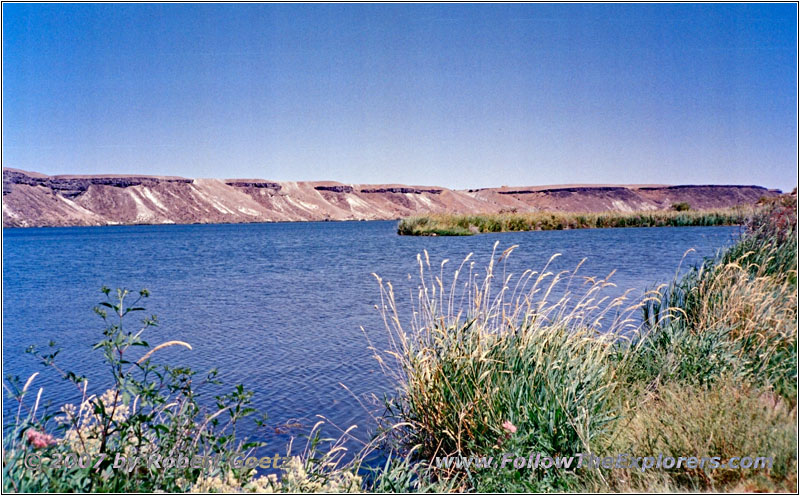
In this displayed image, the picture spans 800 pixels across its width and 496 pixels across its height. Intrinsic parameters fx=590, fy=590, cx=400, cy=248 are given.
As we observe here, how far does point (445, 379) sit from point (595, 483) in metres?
1.30

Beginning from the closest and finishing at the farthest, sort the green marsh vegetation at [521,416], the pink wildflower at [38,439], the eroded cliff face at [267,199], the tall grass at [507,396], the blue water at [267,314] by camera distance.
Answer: the pink wildflower at [38,439], the green marsh vegetation at [521,416], the tall grass at [507,396], the blue water at [267,314], the eroded cliff face at [267,199]

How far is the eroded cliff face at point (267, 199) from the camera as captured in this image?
113000mm

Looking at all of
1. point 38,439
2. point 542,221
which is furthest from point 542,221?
point 38,439

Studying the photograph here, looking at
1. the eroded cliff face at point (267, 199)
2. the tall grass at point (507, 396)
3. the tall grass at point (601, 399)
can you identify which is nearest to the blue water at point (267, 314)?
the tall grass at point (507, 396)

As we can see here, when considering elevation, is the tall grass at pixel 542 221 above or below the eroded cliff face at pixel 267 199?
below

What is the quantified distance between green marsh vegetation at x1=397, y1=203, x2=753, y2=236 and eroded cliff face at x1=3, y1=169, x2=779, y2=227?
46.8 m

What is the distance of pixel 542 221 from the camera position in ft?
152

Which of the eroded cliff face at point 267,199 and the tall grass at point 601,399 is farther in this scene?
the eroded cliff face at point 267,199

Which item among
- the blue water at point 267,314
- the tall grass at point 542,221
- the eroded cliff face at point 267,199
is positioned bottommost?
the blue water at point 267,314

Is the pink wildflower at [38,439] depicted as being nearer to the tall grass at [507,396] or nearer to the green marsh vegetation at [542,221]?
the tall grass at [507,396]

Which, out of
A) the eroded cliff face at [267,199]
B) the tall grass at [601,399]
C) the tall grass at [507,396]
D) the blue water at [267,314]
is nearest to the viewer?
the tall grass at [601,399]

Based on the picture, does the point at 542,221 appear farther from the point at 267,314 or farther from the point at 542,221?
the point at 267,314

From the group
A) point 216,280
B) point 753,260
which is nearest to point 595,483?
point 753,260

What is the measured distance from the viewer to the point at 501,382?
4.57m
